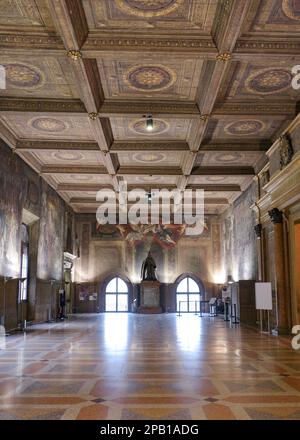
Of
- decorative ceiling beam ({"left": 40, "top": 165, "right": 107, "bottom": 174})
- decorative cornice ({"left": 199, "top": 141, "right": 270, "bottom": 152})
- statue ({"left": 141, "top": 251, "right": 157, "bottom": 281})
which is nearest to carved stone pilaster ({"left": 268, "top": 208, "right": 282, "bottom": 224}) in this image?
decorative cornice ({"left": 199, "top": 141, "right": 270, "bottom": 152})

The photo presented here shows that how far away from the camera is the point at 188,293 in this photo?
28844mm

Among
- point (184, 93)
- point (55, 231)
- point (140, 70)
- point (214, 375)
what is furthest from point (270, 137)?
point (55, 231)

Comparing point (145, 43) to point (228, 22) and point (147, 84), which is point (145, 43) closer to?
point (228, 22)

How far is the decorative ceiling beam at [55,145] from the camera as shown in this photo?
15.2 metres

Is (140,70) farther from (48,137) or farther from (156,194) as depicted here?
(156,194)

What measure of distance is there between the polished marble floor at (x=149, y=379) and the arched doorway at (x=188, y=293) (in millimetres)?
16600

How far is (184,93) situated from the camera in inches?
462

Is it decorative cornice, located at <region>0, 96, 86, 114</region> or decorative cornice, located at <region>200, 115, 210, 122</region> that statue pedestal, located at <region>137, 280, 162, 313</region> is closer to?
decorative cornice, located at <region>200, 115, 210, 122</region>

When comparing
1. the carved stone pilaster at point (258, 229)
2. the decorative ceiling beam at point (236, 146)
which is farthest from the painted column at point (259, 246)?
the decorative ceiling beam at point (236, 146)

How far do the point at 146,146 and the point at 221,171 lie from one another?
448 centimetres

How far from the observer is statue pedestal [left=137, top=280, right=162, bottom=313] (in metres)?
27.4

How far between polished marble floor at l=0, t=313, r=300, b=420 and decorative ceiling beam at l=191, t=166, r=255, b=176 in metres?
8.08

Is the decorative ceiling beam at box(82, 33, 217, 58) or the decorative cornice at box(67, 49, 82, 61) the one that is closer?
the decorative ceiling beam at box(82, 33, 217, 58)

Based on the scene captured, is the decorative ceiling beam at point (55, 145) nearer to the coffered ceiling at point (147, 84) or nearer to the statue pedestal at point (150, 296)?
the coffered ceiling at point (147, 84)
